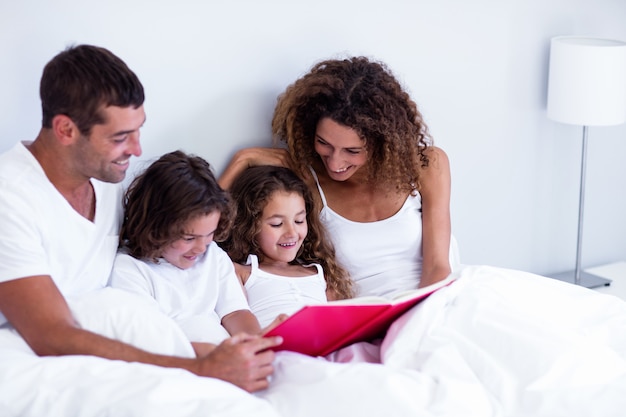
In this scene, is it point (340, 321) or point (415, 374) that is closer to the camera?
point (415, 374)

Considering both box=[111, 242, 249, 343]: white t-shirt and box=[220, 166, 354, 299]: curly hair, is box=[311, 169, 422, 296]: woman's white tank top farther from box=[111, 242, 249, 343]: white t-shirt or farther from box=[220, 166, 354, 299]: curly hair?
box=[111, 242, 249, 343]: white t-shirt

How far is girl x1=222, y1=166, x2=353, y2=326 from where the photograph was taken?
202 cm

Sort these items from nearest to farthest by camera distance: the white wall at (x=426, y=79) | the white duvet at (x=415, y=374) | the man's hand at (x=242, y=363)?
the white duvet at (x=415, y=374), the man's hand at (x=242, y=363), the white wall at (x=426, y=79)

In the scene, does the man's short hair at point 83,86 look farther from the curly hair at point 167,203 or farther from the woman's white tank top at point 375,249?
the woman's white tank top at point 375,249

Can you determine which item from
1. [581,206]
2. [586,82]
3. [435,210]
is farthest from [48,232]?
[581,206]

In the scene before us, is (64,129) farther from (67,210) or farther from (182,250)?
(182,250)

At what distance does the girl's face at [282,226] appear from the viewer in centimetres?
204

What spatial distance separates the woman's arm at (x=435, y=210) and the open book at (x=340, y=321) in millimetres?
405

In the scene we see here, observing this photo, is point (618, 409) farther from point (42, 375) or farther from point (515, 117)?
point (515, 117)

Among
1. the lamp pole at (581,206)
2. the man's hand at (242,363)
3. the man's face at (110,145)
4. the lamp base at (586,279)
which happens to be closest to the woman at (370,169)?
the man's face at (110,145)

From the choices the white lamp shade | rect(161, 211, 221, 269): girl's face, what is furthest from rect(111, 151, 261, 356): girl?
the white lamp shade

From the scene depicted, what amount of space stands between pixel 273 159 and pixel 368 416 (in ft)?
3.11

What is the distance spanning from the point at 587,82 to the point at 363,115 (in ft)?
3.23

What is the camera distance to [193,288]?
6.16 feet
